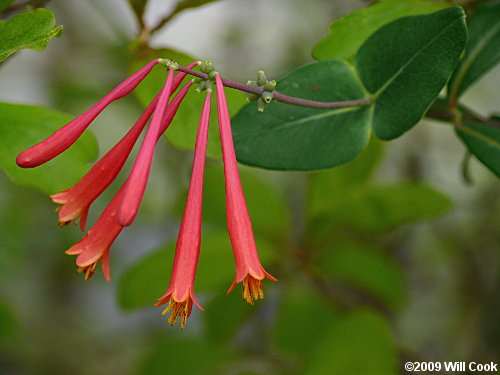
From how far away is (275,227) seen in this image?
87 cm

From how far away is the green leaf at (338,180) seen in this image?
2.69 ft

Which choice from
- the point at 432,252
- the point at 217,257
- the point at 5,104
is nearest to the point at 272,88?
the point at 5,104

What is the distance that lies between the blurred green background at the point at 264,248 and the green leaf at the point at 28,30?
21 cm

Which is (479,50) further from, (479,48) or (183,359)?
(183,359)

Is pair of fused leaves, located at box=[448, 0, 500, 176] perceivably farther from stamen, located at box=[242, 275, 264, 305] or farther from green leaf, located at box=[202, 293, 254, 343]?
green leaf, located at box=[202, 293, 254, 343]

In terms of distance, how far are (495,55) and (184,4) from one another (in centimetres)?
36

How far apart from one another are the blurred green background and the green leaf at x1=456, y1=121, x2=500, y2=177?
258 mm

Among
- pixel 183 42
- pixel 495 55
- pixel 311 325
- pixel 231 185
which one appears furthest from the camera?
pixel 183 42

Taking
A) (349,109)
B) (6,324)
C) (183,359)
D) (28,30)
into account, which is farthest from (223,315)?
(28,30)

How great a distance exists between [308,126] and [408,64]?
106 millimetres

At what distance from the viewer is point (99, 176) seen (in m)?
0.41

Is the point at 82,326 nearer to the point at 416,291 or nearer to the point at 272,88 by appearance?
the point at 416,291

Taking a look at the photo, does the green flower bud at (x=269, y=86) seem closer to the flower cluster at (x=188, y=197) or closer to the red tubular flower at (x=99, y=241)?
the flower cluster at (x=188, y=197)

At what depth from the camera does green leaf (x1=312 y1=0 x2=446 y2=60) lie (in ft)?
1.68
